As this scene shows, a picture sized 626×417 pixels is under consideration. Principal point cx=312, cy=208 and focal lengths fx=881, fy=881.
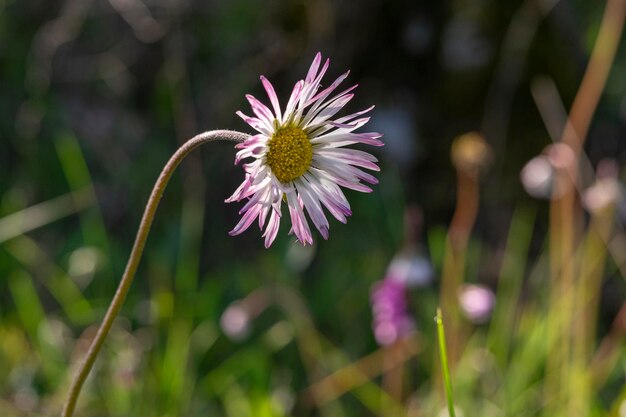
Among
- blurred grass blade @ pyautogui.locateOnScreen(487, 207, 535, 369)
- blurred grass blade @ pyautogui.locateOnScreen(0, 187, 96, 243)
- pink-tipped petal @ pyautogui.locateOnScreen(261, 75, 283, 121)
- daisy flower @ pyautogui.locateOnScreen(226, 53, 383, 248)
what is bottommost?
blurred grass blade @ pyautogui.locateOnScreen(487, 207, 535, 369)

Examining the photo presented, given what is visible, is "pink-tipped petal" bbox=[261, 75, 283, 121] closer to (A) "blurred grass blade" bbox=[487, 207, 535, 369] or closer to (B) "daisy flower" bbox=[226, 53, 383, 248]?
(B) "daisy flower" bbox=[226, 53, 383, 248]

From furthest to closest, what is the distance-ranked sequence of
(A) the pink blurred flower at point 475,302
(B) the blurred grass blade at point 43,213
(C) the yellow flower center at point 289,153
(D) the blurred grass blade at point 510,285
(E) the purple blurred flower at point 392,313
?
(B) the blurred grass blade at point 43,213
(D) the blurred grass blade at point 510,285
(A) the pink blurred flower at point 475,302
(E) the purple blurred flower at point 392,313
(C) the yellow flower center at point 289,153

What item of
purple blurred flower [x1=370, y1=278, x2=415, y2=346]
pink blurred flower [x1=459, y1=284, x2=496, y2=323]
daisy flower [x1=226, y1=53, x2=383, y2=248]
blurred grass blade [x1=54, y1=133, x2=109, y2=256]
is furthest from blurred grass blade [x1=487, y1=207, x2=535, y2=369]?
daisy flower [x1=226, y1=53, x2=383, y2=248]

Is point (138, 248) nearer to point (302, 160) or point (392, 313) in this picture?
point (302, 160)

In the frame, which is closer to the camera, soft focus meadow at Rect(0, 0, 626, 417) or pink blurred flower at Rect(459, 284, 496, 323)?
pink blurred flower at Rect(459, 284, 496, 323)

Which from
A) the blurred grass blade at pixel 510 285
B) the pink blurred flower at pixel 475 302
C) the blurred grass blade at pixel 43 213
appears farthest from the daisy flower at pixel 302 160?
the blurred grass blade at pixel 43 213

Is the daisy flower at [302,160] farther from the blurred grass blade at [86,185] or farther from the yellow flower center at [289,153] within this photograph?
the blurred grass blade at [86,185]

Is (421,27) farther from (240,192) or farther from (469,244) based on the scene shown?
(240,192)

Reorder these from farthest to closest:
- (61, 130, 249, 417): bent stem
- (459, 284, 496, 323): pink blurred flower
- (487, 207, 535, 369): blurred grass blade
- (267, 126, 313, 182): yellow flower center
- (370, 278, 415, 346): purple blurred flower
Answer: (487, 207, 535, 369): blurred grass blade, (459, 284, 496, 323): pink blurred flower, (370, 278, 415, 346): purple blurred flower, (267, 126, 313, 182): yellow flower center, (61, 130, 249, 417): bent stem
